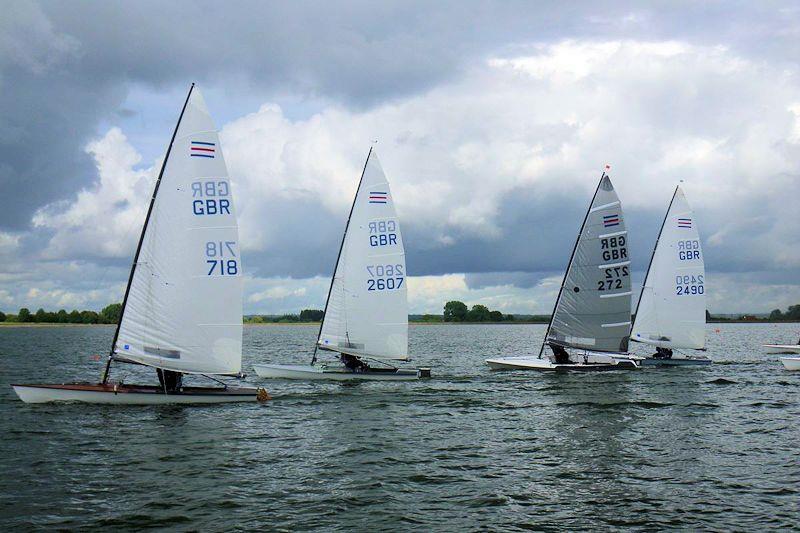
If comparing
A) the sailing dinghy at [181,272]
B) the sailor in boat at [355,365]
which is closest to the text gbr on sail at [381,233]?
the sailor in boat at [355,365]

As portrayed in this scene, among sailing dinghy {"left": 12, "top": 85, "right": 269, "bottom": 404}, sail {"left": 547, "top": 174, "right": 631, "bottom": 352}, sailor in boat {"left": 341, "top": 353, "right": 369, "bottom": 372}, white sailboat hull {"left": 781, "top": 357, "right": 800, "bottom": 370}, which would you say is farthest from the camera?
white sailboat hull {"left": 781, "top": 357, "right": 800, "bottom": 370}

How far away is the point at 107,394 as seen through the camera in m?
28.5

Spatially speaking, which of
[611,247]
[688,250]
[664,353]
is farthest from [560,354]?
[688,250]

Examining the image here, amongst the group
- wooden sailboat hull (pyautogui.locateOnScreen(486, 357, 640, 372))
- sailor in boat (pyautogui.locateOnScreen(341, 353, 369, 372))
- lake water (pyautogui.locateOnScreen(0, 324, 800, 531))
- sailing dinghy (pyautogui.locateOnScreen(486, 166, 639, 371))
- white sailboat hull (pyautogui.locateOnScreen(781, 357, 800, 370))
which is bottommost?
lake water (pyautogui.locateOnScreen(0, 324, 800, 531))

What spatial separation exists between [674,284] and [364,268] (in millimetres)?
25176

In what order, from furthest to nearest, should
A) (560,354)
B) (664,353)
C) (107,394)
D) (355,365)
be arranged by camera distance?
(664,353)
(560,354)
(355,365)
(107,394)

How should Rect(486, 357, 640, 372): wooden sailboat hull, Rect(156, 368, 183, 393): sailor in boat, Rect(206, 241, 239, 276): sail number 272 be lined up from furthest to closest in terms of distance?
Rect(486, 357, 640, 372): wooden sailboat hull
Rect(206, 241, 239, 276): sail number 272
Rect(156, 368, 183, 393): sailor in boat

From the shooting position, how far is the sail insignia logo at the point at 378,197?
4028 centimetres

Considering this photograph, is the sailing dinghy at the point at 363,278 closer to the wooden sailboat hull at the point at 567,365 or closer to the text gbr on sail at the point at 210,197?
the wooden sailboat hull at the point at 567,365

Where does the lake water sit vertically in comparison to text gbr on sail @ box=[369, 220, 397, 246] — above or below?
below

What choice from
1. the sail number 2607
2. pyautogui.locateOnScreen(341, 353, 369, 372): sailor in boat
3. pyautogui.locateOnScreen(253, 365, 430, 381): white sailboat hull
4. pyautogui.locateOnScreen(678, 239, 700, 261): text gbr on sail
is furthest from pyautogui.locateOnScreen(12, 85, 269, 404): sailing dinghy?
pyautogui.locateOnScreen(678, 239, 700, 261): text gbr on sail

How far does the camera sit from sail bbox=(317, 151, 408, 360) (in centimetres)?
4016

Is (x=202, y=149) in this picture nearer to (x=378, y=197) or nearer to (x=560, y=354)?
(x=378, y=197)

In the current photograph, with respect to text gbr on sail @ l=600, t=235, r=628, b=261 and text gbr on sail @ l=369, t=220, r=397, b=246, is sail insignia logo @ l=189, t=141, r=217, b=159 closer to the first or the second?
text gbr on sail @ l=369, t=220, r=397, b=246
